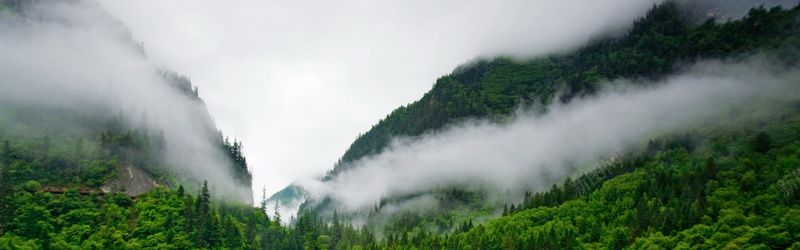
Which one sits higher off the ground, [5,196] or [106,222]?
[5,196]

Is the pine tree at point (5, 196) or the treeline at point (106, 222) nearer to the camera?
the pine tree at point (5, 196)

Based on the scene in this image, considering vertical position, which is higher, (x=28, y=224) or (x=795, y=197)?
(x=28, y=224)

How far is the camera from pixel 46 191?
595 feet

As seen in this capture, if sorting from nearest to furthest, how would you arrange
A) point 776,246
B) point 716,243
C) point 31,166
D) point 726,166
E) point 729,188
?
point 776,246
point 716,243
point 729,188
point 726,166
point 31,166

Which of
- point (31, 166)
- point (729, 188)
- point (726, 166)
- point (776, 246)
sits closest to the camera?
point (776, 246)

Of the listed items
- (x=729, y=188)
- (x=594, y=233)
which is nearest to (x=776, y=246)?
(x=729, y=188)

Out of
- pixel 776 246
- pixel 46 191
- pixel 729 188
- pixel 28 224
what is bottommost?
pixel 776 246

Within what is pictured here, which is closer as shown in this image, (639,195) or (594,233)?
(594,233)

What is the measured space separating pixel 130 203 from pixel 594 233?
145 metres

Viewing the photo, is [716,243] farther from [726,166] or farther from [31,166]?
[31,166]

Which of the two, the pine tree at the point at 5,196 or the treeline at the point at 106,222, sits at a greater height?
the pine tree at the point at 5,196

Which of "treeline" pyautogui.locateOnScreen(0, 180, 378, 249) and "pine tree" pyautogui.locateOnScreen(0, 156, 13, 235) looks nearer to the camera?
"pine tree" pyautogui.locateOnScreen(0, 156, 13, 235)

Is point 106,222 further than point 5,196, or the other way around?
point 106,222

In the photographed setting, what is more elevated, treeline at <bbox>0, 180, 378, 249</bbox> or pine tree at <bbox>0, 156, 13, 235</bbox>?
pine tree at <bbox>0, 156, 13, 235</bbox>
